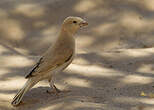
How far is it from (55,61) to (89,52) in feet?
9.06

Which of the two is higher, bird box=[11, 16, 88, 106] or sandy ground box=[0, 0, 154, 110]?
Result: bird box=[11, 16, 88, 106]

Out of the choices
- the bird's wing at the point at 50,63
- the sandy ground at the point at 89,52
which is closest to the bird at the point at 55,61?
the bird's wing at the point at 50,63

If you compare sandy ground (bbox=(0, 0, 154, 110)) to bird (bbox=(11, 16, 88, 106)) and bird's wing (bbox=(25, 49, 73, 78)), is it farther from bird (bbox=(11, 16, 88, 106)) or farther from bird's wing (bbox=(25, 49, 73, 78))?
bird's wing (bbox=(25, 49, 73, 78))

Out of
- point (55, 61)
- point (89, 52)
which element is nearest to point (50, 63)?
point (55, 61)

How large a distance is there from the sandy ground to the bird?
0.20 metres

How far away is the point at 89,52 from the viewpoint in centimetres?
809

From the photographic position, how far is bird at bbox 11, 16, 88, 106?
524 centimetres

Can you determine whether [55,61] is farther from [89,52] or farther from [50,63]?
[89,52]

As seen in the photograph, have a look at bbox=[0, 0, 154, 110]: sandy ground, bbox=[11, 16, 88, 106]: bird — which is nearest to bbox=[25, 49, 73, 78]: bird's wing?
bbox=[11, 16, 88, 106]: bird

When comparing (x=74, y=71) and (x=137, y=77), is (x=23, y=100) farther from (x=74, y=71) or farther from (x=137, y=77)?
(x=137, y=77)

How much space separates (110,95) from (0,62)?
261 cm

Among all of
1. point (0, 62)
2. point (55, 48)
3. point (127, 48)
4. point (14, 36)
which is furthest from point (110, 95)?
point (14, 36)

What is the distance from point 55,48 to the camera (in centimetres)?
551

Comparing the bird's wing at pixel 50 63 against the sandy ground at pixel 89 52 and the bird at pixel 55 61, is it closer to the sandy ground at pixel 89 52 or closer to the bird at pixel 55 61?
the bird at pixel 55 61
